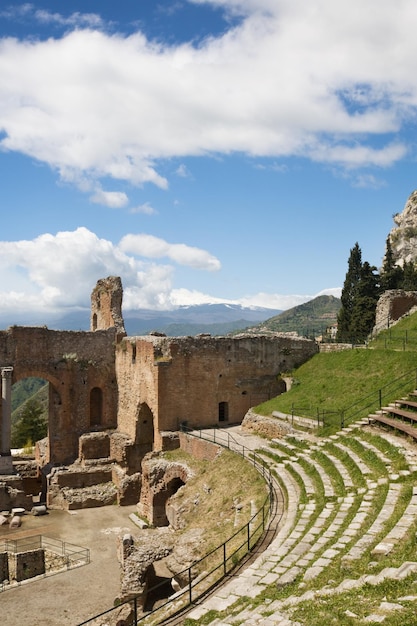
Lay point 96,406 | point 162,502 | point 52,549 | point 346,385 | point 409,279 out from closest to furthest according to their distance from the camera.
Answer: point 52,549 < point 162,502 < point 346,385 < point 96,406 < point 409,279

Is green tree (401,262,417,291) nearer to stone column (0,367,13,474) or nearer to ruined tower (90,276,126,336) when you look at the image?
ruined tower (90,276,126,336)

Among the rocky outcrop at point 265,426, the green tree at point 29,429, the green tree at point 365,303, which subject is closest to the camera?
the rocky outcrop at point 265,426

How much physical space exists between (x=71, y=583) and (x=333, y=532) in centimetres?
1270

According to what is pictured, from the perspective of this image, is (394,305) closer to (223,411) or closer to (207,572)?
(223,411)

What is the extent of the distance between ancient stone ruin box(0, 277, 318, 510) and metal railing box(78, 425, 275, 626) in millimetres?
11666

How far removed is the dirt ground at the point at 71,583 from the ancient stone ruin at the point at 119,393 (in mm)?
2583

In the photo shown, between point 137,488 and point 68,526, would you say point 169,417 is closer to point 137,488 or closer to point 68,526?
point 137,488

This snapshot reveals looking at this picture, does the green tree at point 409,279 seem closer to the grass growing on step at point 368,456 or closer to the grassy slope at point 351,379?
the grassy slope at point 351,379

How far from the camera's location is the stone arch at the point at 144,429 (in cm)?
3441

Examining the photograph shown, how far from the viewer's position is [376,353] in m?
30.7

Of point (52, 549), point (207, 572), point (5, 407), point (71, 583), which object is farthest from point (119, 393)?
point (207, 572)

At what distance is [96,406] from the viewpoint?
38812mm

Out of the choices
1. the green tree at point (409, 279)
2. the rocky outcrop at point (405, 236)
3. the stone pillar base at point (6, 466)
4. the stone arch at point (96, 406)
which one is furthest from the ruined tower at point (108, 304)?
the rocky outcrop at point (405, 236)

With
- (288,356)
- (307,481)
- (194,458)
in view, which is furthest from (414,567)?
(288,356)
